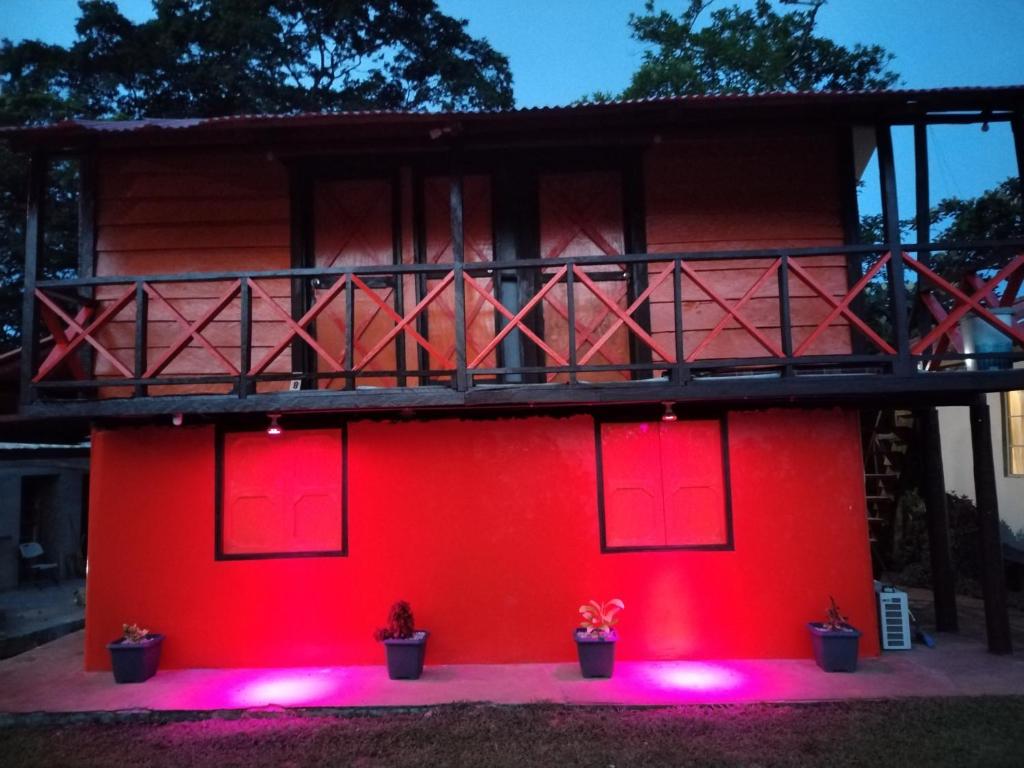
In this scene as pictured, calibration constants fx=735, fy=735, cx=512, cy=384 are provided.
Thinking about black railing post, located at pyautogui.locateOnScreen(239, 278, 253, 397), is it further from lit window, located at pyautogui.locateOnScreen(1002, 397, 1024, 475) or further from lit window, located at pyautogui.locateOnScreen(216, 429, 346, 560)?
lit window, located at pyautogui.locateOnScreen(1002, 397, 1024, 475)

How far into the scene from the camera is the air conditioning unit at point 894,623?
25.2 ft

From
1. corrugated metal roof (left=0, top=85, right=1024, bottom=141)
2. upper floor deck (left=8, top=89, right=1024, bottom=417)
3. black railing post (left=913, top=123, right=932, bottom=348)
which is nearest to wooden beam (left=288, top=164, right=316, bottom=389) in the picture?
upper floor deck (left=8, top=89, right=1024, bottom=417)

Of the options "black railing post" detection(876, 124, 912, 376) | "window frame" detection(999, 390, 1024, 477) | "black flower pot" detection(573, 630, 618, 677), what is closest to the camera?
"black railing post" detection(876, 124, 912, 376)

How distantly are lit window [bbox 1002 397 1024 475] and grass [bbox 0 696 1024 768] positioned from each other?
23.6 ft

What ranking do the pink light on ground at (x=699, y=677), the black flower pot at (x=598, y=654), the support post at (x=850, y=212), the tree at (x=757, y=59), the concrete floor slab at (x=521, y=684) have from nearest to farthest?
the concrete floor slab at (x=521, y=684) < the pink light on ground at (x=699, y=677) < the black flower pot at (x=598, y=654) < the support post at (x=850, y=212) < the tree at (x=757, y=59)

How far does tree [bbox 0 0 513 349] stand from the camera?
18.1m

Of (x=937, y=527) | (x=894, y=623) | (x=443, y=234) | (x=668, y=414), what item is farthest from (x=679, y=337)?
(x=937, y=527)

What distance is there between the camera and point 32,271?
6844 mm

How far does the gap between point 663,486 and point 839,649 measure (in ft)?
7.30

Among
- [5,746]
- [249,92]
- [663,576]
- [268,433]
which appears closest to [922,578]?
[663,576]

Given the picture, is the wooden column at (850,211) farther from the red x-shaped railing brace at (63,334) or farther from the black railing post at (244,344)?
the red x-shaped railing brace at (63,334)

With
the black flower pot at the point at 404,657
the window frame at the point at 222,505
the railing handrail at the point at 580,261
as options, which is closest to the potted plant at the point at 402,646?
the black flower pot at the point at 404,657

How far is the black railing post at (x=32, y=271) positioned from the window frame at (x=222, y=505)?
5.93 feet

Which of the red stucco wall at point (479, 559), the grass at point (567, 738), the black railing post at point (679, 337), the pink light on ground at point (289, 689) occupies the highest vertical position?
the black railing post at point (679, 337)
